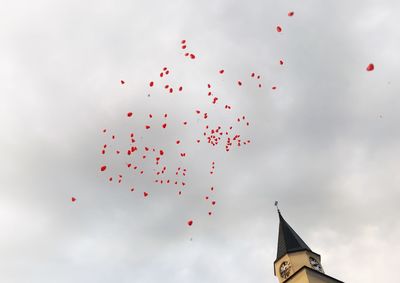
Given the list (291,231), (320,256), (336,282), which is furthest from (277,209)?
(336,282)

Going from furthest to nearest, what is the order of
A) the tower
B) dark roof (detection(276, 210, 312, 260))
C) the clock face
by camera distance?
dark roof (detection(276, 210, 312, 260)) → the clock face → the tower

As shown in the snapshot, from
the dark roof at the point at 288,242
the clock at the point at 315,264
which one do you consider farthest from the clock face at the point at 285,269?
the clock at the point at 315,264

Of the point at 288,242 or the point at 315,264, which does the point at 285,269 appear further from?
the point at 288,242

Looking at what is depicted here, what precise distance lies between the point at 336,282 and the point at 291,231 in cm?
915

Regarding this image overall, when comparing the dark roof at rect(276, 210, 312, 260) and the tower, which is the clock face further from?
the dark roof at rect(276, 210, 312, 260)

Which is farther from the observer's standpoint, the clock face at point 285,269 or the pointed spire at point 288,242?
the pointed spire at point 288,242

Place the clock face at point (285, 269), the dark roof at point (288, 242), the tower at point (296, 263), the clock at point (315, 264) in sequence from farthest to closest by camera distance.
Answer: the dark roof at point (288, 242)
the clock at point (315, 264)
the clock face at point (285, 269)
the tower at point (296, 263)

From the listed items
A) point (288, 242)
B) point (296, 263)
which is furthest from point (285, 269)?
point (288, 242)

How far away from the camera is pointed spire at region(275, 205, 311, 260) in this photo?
42.3 metres

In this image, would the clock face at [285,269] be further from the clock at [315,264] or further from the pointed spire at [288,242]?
the clock at [315,264]

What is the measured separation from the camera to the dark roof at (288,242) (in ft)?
139

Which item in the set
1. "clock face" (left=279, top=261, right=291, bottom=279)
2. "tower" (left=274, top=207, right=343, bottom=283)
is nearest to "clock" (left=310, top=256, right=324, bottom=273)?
"tower" (left=274, top=207, right=343, bottom=283)

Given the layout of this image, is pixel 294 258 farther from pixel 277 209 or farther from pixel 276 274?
pixel 277 209

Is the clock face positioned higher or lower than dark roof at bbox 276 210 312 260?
lower
